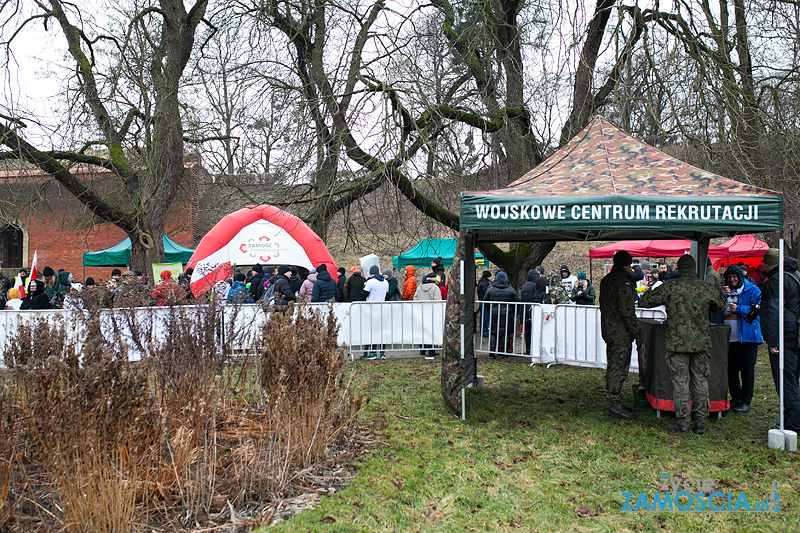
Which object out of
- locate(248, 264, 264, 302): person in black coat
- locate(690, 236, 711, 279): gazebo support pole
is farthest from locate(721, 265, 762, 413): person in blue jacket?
locate(248, 264, 264, 302): person in black coat

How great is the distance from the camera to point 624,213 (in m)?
5.66

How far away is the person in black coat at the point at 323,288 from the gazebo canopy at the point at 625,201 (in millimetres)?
5339

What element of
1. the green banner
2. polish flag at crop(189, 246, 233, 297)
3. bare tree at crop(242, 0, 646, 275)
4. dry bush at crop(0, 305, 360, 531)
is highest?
bare tree at crop(242, 0, 646, 275)

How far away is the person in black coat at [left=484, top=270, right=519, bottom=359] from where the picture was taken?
424 inches

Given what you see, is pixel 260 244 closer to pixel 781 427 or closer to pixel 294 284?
pixel 294 284

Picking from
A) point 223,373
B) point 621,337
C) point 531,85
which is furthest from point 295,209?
point 621,337

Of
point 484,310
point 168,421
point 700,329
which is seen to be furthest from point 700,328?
point 484,310

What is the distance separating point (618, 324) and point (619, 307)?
0.22m

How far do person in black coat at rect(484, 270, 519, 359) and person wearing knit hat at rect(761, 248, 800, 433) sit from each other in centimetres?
516

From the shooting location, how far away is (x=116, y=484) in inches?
137

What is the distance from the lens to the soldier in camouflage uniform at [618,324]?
21.3 ft

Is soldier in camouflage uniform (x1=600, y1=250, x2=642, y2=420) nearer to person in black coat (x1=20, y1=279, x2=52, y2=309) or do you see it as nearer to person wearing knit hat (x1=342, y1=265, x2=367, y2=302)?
person wearing knit hat (x1=342, y1=265, x2=367, y2=302)

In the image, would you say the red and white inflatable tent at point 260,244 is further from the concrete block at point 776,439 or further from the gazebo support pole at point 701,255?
the concrete block at point 776,439

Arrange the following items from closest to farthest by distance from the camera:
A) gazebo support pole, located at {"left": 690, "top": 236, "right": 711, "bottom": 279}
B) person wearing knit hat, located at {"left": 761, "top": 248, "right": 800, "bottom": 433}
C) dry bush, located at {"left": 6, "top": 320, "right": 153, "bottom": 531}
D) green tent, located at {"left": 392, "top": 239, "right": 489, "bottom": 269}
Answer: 1. dry bush, located at {"left": 6, "top": 320, "right": 153, "bottom": 531}
2. person wearing knit hat, located at {"left": 761, "top": 248, "right": 800, "bottom": 433}
3. gazebo support pole, located at {"left": 690, "top": 236, "right": 711, "bottom": 279}
4. green tent, located at {"left": 392, "top": 239, "right": 489, "bottom": 269}
